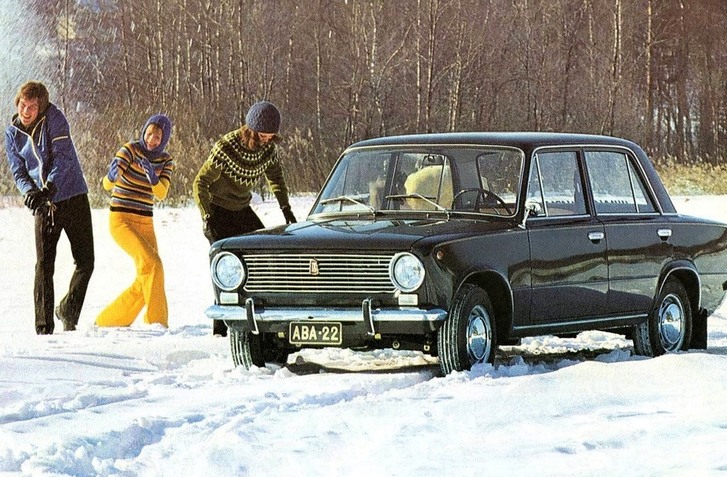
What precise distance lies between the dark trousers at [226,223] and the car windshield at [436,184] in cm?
200

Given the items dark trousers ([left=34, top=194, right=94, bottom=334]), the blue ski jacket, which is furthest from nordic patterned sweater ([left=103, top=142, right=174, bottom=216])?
the blue ski jacket

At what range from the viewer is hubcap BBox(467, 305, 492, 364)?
9742 mm

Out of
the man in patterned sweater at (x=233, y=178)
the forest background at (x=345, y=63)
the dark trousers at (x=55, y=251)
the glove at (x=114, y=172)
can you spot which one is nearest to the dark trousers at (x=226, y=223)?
the man in patterned sweater at (x=233, y=178)

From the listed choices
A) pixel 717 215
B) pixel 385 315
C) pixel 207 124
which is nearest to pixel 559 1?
pixel 207 124

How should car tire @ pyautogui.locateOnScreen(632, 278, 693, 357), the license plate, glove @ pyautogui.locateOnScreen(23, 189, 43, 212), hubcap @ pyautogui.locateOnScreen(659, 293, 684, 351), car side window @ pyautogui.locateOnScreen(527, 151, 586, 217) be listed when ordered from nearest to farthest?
the license plate
car side window @ pyautogui.locateOnScreen(527, 151, 586, 217)
car tire @ pyautogui.locateOnScreen(632, 278, 693, 357)
hubcap @ pyautogui.locateOnScreen(659, 293, 684, 351)
glove @ pyautogui.locateOnScreen(23, 189, 43, 212)

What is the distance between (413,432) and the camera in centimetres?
740

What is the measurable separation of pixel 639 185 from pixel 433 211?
7.03 ft

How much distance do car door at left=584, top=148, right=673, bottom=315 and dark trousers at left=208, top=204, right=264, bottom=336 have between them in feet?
9.60

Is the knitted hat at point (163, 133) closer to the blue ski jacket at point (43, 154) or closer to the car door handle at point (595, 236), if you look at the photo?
the blue ski jacket at point (43, 154)

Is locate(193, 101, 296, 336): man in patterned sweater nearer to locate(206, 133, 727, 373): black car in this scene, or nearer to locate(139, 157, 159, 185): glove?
locate(139, 157, 159, 185): glove

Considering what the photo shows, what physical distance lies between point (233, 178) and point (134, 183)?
102cm

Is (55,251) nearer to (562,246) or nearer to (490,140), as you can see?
(490,140)

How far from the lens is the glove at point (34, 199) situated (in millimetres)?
12602

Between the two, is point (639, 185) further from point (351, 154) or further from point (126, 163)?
point (126, 163)
